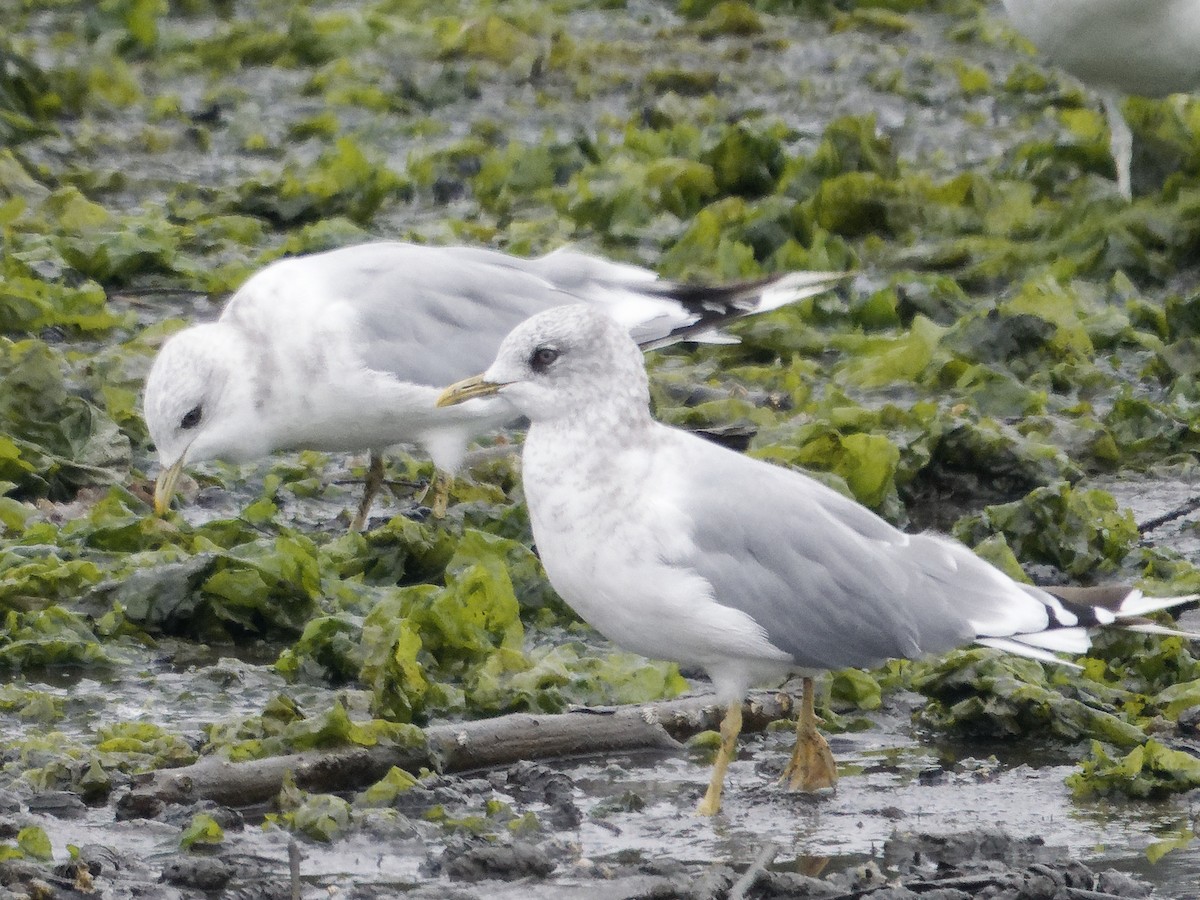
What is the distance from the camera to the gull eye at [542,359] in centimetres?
488

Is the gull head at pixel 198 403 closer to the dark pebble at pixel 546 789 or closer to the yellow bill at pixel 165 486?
the yellow bill at pixel 165 486

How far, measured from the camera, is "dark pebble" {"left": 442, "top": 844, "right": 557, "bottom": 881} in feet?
13.7

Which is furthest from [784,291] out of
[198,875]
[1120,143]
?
[198,875]

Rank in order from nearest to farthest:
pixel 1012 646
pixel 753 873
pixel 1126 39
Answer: pixel 753 873, pixel 1012 646, pixel 1126 39

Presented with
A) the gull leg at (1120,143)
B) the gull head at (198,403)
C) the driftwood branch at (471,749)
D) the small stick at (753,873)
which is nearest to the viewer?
the small stick at (753,873)

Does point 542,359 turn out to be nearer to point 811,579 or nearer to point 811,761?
point 811,579

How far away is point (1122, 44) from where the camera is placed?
31.0 feet

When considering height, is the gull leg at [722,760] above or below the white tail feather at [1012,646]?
below

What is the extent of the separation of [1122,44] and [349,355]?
4.52 metres

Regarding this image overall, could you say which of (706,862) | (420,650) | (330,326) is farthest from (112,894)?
(330,326)

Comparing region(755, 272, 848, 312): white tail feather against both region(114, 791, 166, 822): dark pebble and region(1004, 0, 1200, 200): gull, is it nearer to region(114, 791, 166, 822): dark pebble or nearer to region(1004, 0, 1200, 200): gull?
region(1004, 0, 1200, 200): gull

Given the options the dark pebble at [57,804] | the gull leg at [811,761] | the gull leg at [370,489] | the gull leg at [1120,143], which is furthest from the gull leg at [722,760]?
the gull leg at [1120,143]

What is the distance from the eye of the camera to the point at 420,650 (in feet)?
18.1

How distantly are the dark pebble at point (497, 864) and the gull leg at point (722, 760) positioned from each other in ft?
1.83
